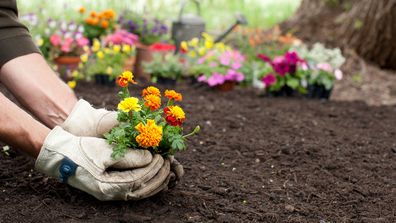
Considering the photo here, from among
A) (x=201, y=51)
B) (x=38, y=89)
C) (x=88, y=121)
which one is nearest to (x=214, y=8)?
(x=201, y=51)

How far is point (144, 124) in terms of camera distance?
1968 millimetres

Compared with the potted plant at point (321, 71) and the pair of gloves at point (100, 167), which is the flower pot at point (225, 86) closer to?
the potted plant at point (321, 71)

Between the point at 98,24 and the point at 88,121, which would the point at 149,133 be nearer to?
the point at 88,121

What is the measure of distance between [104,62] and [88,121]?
2.10 meters

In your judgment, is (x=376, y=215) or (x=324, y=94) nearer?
(x=376, y=215)

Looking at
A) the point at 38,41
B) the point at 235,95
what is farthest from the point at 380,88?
the point at 38,41

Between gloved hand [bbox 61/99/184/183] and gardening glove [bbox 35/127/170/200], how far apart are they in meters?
0.10

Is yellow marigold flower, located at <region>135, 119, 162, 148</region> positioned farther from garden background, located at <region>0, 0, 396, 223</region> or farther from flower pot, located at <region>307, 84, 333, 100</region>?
flower pot, located at <region>307, 84, 333, 100</region>

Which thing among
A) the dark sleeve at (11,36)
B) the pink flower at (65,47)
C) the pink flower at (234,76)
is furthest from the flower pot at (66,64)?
the dark sleeve at (11,36)

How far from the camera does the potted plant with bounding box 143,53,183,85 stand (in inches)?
170

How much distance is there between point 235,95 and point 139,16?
140 centimetres

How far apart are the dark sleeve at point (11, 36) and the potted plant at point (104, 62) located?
4.83 ft

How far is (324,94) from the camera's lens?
4.27 meters

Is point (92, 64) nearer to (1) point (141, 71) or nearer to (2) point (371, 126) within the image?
(1) point (141, 71)
